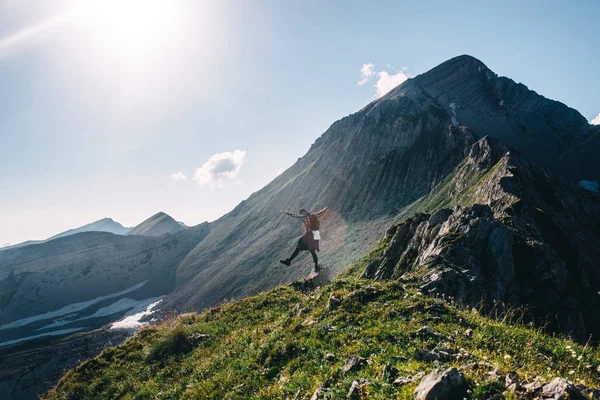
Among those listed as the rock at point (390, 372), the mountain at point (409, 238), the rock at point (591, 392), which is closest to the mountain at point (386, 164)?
the mountain at point (409, 238)

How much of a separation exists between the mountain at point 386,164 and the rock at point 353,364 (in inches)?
2154

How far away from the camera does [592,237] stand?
4634cm

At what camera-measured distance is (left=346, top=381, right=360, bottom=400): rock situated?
18.2 ft

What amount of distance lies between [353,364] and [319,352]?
1869mm

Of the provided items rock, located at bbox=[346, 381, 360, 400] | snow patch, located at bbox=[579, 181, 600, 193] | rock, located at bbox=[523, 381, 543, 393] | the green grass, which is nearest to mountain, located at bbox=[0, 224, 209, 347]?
the green grass

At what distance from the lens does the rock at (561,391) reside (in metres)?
3.87

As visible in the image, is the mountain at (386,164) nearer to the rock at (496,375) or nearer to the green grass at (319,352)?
the green grass at (319,352)

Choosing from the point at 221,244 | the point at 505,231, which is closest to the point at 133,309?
the point at 221,244

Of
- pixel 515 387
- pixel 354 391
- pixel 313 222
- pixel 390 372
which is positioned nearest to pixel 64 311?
pixel 313 222

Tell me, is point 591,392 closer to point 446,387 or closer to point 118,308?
point 446,387

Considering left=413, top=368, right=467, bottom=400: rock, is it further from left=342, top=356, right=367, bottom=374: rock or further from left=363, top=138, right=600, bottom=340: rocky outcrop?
left=363, top=138, right=600, bottom=340: rocky outcrop

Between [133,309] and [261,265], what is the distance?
260 ft

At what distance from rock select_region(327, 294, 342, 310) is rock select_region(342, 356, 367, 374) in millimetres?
4290

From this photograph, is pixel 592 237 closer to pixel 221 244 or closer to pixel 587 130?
pixel 587 130
